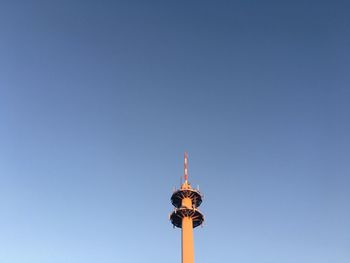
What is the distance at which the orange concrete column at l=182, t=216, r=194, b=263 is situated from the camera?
9262cm

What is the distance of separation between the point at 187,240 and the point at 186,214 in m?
6.21

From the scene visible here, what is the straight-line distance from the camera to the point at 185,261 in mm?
92062

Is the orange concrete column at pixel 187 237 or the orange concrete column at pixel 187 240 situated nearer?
the orange concrete column at pixel 187 240

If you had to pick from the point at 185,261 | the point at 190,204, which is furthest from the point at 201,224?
the point at 185,261

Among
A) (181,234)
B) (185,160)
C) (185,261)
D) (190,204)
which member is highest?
(185,160)

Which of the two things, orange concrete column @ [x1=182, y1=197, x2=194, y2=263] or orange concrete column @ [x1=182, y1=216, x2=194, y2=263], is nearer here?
orange concrete column @ [x1=182, y1=216, x2=194, y2=263]

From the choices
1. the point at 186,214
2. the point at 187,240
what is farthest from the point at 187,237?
the point at 186,214

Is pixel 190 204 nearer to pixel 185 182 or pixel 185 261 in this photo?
pixel 185 182

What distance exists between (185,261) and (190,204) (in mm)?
14072

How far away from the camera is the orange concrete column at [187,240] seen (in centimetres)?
9262

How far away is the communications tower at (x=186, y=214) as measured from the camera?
309ft

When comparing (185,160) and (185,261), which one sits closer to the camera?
(185,261)

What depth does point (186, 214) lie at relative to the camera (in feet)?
A: 327

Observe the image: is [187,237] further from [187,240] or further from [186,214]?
[186,214]
